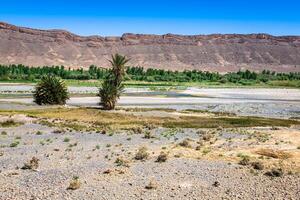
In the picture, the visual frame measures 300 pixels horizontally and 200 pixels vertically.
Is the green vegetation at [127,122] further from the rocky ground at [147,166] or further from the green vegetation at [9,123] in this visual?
the rocky ground at [147,166]

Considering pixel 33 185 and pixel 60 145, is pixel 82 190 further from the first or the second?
pixel 60 145

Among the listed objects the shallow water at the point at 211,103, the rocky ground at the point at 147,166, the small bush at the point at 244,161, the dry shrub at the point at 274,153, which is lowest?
the shallow water at the point at 211,103

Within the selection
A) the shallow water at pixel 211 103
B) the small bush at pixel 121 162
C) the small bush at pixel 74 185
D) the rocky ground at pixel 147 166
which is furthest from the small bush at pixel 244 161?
the shallow water at pixel 211 103

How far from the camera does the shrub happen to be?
2462 inches

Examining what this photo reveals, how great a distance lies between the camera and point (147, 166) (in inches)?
877

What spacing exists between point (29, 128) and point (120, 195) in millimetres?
21829

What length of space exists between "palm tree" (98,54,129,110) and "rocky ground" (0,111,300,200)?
75.7 feet

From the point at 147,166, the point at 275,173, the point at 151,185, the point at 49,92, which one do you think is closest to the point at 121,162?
the point at 147,166

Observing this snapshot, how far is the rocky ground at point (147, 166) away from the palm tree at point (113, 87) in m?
23.1

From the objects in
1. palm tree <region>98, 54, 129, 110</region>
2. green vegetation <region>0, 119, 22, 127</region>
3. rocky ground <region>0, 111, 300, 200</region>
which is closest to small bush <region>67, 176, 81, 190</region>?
rocky ground <region>0, 111, 300, 200</region>

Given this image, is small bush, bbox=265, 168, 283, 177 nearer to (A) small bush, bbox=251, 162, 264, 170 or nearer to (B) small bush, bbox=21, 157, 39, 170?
(A) small bush, bbox=251, 162, 264, 170

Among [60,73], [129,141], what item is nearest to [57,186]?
[129,141]

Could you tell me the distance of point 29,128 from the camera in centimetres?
3788

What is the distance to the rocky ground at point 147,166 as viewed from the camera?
1798 centimetres
